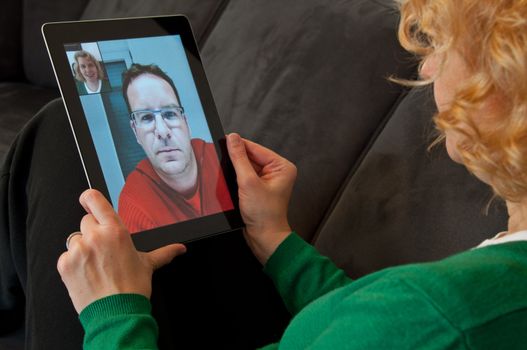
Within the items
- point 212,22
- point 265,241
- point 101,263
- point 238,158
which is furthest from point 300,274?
point 212,22

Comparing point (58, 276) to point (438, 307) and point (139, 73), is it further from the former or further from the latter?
point (438, 307)

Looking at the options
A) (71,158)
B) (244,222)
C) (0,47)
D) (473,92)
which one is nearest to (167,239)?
(244,222)

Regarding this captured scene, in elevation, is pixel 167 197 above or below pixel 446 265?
above

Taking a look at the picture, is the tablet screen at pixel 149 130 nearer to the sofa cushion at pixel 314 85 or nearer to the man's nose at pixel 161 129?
the man's nose at pixel 161 129

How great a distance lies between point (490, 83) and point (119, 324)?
461 millimetres

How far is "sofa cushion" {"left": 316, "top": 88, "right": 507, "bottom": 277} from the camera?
935mm

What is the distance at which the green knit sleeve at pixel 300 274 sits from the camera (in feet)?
3.04

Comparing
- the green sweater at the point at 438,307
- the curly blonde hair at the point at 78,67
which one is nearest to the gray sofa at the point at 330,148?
the curly blonde hair at the point at 78,67

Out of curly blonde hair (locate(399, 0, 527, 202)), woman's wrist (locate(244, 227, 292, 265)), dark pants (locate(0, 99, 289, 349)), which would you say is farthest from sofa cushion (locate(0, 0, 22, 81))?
curly blonde hair (locate(399, 0, 527, 202))

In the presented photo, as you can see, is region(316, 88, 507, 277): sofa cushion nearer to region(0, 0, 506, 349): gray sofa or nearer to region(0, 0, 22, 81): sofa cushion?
region(0, 0, 506, 349): gray sofa

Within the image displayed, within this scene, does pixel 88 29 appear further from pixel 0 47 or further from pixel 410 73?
pixel 0 47

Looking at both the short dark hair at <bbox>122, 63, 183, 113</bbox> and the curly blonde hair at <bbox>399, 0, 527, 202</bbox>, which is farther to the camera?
the short dark hair at <bbox>122, 63, 183, 113</bbox>

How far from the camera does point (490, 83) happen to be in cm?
64

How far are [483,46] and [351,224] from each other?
1.52 feet
